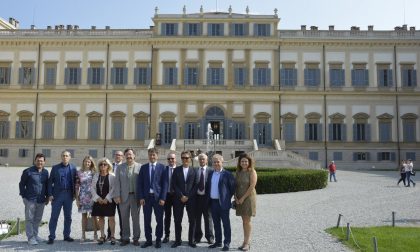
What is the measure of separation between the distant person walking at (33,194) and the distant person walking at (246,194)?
4.00 metres

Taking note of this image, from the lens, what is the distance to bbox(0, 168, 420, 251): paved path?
8.94 meters

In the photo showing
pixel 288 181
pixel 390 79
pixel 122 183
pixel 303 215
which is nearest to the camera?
pixel 122 183

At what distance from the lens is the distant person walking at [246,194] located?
8.68 m

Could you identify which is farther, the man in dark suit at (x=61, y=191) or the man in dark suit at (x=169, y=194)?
the man in dark suit at (x=61, y=191)

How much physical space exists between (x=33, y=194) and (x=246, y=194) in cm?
431

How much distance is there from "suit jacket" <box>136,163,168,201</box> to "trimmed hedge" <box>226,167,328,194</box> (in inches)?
382

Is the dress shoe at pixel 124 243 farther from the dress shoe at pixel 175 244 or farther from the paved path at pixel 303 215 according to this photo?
the dress shoe at pixel 175 244

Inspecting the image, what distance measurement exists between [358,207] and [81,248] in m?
9.51

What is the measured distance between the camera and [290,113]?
37.9m

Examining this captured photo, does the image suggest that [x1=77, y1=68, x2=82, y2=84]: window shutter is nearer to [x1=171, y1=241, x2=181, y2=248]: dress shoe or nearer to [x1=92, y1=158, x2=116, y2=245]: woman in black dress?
[x1=92, y1=158, x2=116, y2=245]: woman in black dress

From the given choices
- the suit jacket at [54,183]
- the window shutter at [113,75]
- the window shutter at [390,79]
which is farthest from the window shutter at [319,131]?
the suit jacket at [54,183]

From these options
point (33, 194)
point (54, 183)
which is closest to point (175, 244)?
point (54, 183)

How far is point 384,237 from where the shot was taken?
941cm

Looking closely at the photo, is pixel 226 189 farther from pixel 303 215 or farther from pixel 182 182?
Result: pixel 303 215
